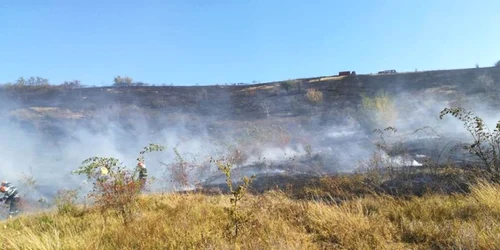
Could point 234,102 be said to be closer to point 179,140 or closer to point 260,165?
point 179,140

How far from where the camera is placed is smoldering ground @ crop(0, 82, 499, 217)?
1334 cm

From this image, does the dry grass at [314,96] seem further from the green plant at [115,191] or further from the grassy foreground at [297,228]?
the green plant at [115,191]

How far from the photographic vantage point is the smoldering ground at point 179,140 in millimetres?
13344

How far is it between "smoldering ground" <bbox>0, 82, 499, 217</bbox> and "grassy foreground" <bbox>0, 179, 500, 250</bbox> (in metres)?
6.48

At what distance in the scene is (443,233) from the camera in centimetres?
333

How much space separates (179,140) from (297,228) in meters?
15.4

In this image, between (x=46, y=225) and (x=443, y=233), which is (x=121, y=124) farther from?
(x=443, y=233)

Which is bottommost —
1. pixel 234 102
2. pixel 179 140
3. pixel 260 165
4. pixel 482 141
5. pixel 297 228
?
pixel 260 165

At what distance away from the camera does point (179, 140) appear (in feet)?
61.3

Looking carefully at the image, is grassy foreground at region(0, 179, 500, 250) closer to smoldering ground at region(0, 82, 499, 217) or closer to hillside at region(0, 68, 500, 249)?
hillside at region(0, 68, 500, 249)

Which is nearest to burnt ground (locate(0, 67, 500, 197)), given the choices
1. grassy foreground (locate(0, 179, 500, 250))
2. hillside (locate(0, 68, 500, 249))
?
hillside (locate(0, 68, 500, 249))

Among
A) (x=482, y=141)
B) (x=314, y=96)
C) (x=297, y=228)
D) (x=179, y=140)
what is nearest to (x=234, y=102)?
(x=314, y=96)

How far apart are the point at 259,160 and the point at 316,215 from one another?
30.8ft

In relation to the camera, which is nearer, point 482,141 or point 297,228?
point 297,228
